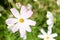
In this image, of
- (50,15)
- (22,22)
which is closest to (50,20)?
(50,15)

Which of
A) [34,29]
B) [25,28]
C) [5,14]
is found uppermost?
[5,14]

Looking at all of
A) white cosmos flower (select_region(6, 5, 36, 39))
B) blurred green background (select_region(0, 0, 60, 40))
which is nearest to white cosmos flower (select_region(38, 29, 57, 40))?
blurred green background (select_region(0, 0, 60, 40))

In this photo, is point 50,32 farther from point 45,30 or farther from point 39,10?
point 39,10

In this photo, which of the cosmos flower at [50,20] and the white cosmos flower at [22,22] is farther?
the cosmos flower at [50,20]

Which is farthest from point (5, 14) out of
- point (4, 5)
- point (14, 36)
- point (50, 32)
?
point (50, 32)

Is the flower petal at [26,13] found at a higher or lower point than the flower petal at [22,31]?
higher

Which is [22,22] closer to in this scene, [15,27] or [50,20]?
[15,27]

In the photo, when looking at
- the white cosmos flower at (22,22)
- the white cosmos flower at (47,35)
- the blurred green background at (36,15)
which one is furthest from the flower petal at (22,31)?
the white cosmos flower at (47,35)

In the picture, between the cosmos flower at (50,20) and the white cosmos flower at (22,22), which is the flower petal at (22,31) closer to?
the white cosmos flower at (22,22)
